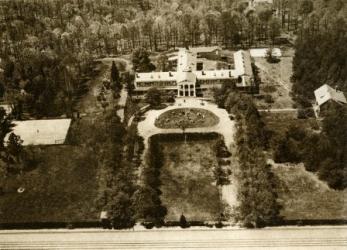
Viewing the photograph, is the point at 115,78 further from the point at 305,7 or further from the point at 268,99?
the point at 305,7

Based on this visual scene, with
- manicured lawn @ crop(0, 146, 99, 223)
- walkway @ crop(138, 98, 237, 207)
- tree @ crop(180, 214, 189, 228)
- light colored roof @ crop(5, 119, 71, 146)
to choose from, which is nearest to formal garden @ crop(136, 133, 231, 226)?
tree @ crop(180, 214, 189, 228)

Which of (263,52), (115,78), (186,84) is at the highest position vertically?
(263,52)

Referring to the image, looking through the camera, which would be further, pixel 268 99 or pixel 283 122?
pixel 268 99

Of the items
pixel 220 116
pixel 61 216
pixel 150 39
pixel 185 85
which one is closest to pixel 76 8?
pixel 150 39

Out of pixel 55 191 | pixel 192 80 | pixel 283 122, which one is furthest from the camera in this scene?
pixel 192 80

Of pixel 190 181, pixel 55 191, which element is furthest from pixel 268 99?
pixel 55 191

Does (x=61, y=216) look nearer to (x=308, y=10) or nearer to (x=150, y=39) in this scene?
(x=150, y=39)

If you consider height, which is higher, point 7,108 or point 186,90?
point 186,90

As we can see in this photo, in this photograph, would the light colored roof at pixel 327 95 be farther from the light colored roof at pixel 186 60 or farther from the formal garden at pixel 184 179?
the light colored roof at pixel 186 60
